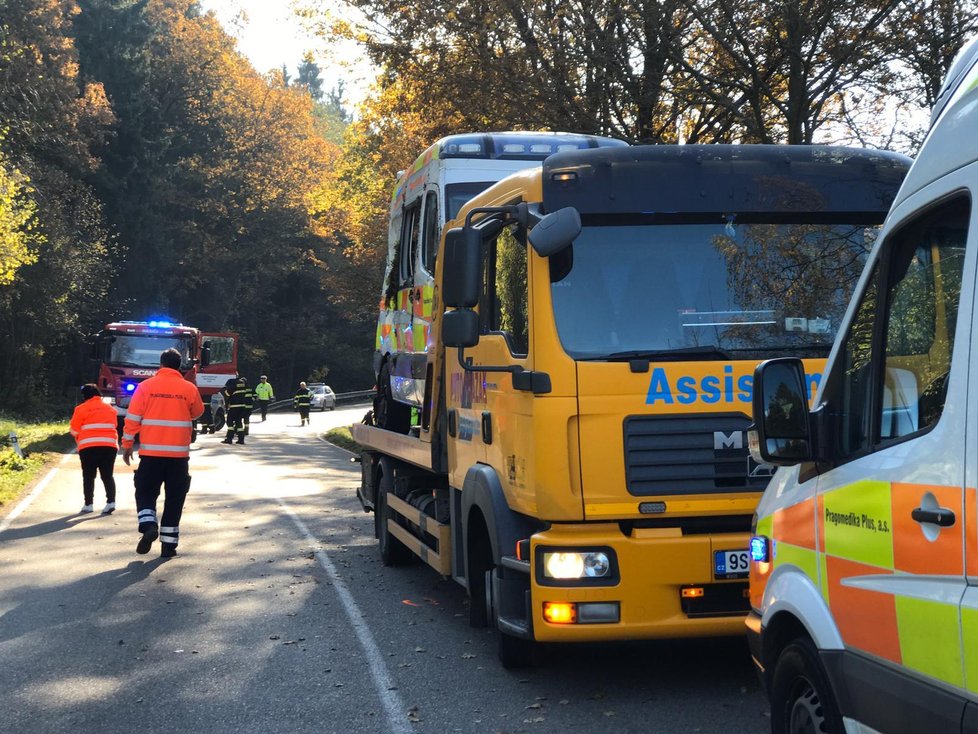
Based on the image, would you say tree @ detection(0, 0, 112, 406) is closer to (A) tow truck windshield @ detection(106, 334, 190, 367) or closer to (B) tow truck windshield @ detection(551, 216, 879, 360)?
(A) tow truck windshield @ detection(106, 334, 190, 367)

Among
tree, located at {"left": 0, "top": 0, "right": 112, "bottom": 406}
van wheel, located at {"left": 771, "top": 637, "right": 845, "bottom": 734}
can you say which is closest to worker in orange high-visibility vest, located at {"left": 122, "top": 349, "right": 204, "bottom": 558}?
van wheel, located at {"left": 771, "top": 637, "right": 845, "bottom": 734}

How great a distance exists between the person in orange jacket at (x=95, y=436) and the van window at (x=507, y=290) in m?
9.28

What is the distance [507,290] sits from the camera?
6.83 metres

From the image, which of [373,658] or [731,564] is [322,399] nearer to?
[373,658]

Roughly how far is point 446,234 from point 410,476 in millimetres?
3717

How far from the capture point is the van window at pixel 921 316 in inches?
129

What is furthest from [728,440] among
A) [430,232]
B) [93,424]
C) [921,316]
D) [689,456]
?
[93,424]

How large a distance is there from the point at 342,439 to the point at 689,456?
28.7 meters

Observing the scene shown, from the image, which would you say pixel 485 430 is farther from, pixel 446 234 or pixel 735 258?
pixel 735 258

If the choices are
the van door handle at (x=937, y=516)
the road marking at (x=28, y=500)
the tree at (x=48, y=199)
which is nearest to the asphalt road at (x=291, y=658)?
the road marking at (x=28, y=500)

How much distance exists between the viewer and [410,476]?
33.9ft

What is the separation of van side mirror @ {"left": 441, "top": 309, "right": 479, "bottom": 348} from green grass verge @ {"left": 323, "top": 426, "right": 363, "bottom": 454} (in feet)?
78.6

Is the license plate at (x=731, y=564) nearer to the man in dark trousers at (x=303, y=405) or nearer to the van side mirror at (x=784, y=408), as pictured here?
the van side mirror at (x=784, y=408)

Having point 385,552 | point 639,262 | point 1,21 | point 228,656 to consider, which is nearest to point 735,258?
point 639,262
